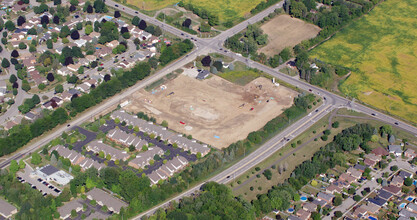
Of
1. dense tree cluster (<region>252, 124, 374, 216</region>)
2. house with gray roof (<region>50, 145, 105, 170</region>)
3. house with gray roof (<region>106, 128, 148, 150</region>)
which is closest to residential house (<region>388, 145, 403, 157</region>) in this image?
dense tree cluster (<region>252, 124, 374, 216</region>)

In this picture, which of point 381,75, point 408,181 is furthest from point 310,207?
point 381,75

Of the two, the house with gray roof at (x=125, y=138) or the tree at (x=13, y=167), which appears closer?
the tree at (x=13, y=167)

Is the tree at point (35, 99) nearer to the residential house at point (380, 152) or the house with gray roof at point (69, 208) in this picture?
the house with gray roof at point (69, 208)

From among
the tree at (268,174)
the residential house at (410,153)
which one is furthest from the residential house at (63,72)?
the residential house at (410,153)

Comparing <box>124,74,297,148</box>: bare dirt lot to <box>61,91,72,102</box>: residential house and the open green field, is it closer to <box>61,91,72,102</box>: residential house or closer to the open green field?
<box>61,91,72,102</box>: residential house

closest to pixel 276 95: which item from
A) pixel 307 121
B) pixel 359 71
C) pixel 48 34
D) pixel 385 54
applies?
pixel 307 121

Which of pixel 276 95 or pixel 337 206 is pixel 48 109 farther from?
pixel 337 206
